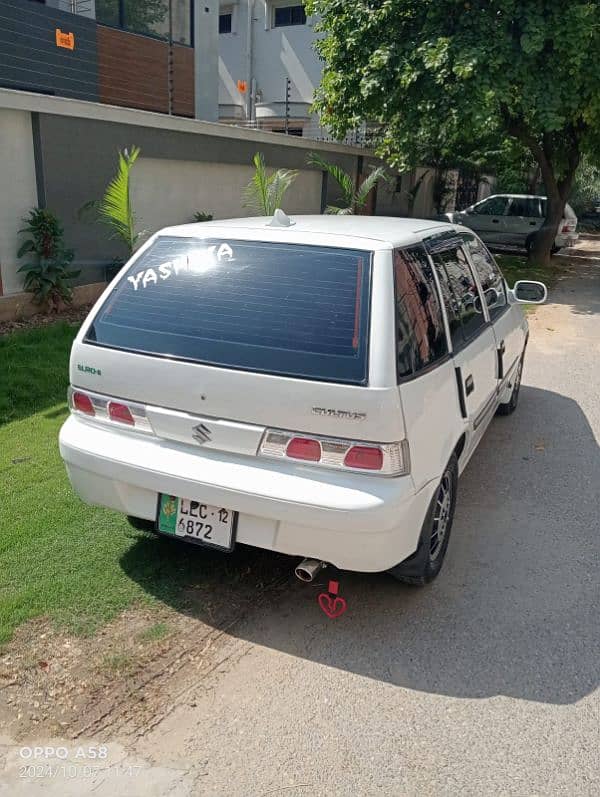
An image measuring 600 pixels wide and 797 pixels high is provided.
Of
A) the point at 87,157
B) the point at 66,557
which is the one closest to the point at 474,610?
the point at 66,557

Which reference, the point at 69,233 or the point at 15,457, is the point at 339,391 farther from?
the point at 69,233

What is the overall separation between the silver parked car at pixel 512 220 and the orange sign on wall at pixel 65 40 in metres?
9.78

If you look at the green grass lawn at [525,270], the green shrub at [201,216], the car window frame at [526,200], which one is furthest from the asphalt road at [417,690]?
the car window frame at [526,200]

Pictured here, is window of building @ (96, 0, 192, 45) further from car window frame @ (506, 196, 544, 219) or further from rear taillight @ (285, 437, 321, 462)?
rear taillight @ (285, 437, 321, 462)

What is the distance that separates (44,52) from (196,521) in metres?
12.0

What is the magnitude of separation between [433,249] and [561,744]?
2.37m

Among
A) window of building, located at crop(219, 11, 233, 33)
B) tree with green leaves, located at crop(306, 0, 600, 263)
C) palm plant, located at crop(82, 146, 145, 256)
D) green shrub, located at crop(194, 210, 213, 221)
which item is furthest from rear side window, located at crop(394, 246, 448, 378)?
window of building, located at crop(219, 11, 233, 33)

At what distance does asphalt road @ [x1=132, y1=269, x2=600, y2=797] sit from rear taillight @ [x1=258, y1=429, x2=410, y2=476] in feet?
2.82

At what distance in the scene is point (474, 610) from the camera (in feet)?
10.5

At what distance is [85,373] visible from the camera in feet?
10.4

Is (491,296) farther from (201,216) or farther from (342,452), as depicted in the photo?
(201,216)

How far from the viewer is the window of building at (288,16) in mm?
21562

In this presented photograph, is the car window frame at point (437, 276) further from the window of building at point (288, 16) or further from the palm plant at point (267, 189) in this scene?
the window of building at point (288, 16)

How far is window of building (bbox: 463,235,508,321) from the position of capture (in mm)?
4422
